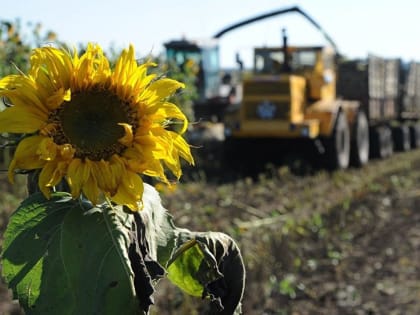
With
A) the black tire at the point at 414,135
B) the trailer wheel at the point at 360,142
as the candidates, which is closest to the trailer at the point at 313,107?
the trailer wheel at the point at 360,142

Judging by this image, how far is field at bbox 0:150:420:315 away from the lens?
4.73 metres

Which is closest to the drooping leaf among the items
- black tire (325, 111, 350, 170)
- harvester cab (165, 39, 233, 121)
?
black tire (325, 111, 350, 170)

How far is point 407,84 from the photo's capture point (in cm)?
1702

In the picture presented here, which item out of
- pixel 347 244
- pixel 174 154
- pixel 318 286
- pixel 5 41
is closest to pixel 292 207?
pixel 347 244

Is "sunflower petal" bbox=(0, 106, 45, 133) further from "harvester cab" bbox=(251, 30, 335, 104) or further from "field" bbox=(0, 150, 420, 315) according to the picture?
"harvester cab" bbox=(251, 30, 335, 104)

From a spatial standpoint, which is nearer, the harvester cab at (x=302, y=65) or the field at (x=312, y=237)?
the field at (x=312, y=237)

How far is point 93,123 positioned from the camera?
4.30ft

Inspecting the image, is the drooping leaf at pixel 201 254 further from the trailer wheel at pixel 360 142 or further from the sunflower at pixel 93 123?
the trailer wheel at pixel 360 142

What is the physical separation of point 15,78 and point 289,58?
420 inches

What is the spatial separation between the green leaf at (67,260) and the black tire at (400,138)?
1441cm

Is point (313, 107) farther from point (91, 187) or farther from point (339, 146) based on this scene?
point (91, 187)

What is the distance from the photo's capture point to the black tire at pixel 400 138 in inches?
599

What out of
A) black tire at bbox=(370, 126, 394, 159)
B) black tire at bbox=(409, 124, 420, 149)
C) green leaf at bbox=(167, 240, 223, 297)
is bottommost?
black tire at bbox=(409, 124, 420, 149)

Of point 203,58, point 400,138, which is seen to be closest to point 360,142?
point 400,138
